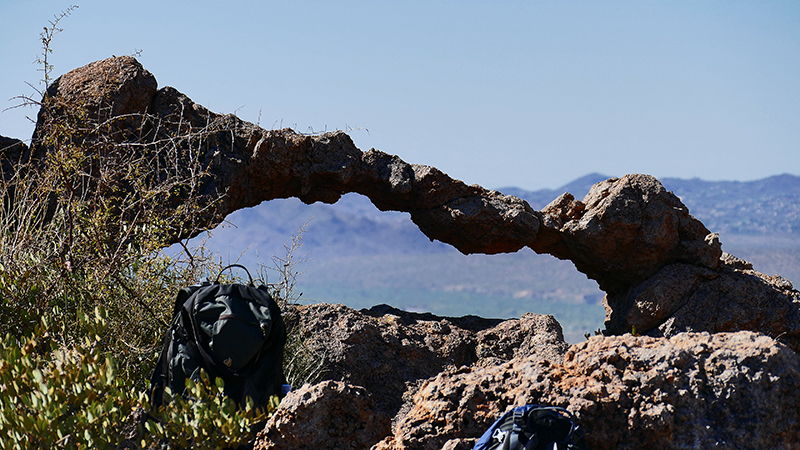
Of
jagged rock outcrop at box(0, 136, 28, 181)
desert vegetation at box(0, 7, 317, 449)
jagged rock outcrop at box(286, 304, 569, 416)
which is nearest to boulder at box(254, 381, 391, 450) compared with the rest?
desert vegetation at box(0, 7, 317, 449)

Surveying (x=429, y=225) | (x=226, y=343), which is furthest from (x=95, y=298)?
(x=429, y=225)

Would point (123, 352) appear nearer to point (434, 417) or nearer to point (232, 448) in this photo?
point (232, 448)

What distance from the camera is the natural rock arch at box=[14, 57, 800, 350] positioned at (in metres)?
8.26

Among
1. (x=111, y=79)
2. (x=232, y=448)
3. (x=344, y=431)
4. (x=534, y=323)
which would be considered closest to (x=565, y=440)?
(x=344, y=431)

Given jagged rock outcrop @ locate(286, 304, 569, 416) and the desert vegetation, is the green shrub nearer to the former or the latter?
the desert vegetation

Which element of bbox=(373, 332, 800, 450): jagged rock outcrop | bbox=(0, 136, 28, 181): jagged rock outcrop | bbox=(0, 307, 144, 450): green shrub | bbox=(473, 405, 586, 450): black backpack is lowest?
bbox=(0, 307, 144, 450): green shrub

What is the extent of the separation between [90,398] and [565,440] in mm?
2409

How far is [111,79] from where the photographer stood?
321 inches

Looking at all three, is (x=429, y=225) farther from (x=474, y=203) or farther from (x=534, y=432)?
(x=534, y=432)

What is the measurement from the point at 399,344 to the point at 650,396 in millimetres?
4393

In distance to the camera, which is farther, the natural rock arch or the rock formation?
the natural rock arch

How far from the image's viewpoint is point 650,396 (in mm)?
3570

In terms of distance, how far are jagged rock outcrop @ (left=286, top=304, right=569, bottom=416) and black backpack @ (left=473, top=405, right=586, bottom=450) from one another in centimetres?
393

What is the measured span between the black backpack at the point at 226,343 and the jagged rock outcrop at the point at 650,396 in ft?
4.33
